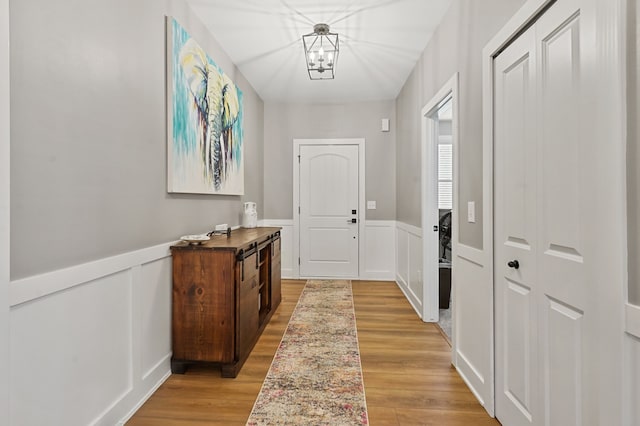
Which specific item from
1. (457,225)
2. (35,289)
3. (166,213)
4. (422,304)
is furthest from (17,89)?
(422,304)

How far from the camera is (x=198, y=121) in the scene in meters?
2.70

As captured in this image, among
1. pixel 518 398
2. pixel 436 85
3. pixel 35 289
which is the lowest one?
pixel 518 398

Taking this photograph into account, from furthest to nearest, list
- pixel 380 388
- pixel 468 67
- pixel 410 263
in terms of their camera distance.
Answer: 1. pixel 410 263
2. pixel 468 67
3. pixel 380 388

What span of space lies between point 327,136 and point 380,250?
1.85 meters

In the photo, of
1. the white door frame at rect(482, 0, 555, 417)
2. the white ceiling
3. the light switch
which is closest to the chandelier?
the white ceiling

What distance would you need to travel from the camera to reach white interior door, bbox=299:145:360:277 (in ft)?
16.9

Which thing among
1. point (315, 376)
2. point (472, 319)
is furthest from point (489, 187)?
point (315, 376)

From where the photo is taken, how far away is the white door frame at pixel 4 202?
1.12 m

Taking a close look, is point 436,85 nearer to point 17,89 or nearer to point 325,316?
point 325,316

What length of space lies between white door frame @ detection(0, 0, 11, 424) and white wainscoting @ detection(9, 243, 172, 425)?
2.3 inches

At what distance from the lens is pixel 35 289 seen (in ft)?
4.24

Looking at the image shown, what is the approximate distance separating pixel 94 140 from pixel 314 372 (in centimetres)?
187

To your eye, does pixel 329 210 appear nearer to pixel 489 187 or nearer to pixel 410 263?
pixel 410 263

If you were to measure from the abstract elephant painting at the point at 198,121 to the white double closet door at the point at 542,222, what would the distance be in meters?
1.97
